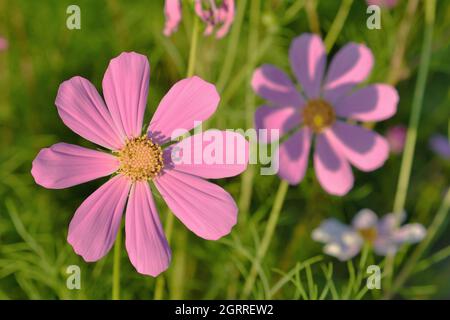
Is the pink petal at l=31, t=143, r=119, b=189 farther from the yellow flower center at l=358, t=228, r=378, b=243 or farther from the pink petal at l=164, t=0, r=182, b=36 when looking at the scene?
the yellow flower center at l=358, t=228, r=378, b=243

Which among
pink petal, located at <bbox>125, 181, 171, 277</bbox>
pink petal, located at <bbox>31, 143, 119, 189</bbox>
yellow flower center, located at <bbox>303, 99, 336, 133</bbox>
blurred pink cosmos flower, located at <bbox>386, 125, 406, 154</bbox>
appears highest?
blurred pink cosmos flower, located at <bbox>386, 125, 406, 154</bbox>

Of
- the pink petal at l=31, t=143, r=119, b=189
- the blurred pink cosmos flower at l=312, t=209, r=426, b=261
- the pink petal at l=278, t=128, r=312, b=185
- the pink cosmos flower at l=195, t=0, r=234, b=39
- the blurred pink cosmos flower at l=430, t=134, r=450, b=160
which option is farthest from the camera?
the blurred pink cosmos flower at l=430, t=134, r=450, b=160

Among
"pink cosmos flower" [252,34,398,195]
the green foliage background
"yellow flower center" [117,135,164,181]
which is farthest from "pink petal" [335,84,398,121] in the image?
"yellow flower center" [117,135,164,181]

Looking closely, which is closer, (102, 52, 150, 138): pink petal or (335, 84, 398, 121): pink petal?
(102, 52, 150, 138): pink petal

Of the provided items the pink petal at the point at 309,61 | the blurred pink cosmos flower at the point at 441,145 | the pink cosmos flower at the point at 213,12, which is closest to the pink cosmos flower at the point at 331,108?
the pink petal at the point at 309,61

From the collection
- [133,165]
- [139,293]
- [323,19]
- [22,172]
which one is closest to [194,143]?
[133,165]

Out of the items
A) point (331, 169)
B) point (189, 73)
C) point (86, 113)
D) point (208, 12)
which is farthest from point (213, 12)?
point (331, 169)

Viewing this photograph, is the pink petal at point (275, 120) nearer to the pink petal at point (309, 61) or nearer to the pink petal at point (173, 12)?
the pink petal at point (309, 61)
